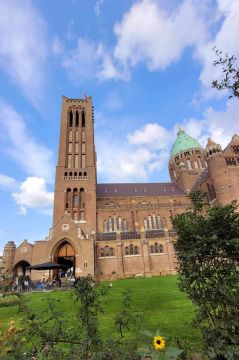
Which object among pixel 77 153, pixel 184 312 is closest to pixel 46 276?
pixel 77 153

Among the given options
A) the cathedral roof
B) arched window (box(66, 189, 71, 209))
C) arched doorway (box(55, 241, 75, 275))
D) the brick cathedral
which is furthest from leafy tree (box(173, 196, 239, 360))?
the cathedral roof

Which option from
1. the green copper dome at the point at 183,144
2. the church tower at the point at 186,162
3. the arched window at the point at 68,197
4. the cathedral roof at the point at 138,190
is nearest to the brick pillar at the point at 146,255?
the arched window at the point at 68,197

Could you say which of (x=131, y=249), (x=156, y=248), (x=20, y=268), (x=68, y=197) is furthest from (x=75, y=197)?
(x=156, y=248)

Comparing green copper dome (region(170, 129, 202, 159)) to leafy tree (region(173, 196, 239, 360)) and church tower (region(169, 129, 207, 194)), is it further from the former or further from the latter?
leafy tree (region(173, 196, 239, 360))

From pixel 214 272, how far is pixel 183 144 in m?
65.0

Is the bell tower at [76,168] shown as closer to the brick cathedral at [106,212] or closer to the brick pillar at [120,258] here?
the brick cathedral at [106,212]

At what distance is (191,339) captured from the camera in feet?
22.8

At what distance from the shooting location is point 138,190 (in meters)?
55.0

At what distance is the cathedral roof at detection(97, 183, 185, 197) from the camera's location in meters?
52.4

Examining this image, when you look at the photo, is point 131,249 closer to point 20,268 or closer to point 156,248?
point 156,248

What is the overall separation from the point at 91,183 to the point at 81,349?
40.1 metres

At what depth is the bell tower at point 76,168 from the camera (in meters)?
42.0

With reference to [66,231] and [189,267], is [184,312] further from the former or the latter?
[66,231]

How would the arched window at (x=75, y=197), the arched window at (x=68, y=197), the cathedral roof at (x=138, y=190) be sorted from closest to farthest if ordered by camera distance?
the arched window at (x=68, y=197) → the arched window at (x=75, y=197) → the cathedral roof at (x=138, y=190)
